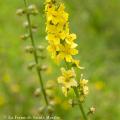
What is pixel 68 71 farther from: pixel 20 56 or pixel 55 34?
pixel 20 56

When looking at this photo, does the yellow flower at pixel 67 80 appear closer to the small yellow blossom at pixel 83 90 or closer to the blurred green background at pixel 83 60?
the small yellow blossom at pixel 83 90

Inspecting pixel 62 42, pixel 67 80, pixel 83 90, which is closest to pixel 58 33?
pixel 62 42

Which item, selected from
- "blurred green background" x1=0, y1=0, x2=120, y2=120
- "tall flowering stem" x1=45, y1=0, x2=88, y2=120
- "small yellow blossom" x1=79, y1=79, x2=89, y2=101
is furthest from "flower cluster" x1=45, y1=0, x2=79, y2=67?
"blurred green background" x1=0, y1=0, x2=120, y2=120

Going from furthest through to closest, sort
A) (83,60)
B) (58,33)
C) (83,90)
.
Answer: (83,60) < (83,90) < (58,33)

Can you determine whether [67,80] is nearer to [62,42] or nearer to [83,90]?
[83,90]

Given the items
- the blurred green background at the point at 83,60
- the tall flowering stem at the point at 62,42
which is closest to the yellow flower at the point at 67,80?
the tall flowering stem at the point at 62,42
